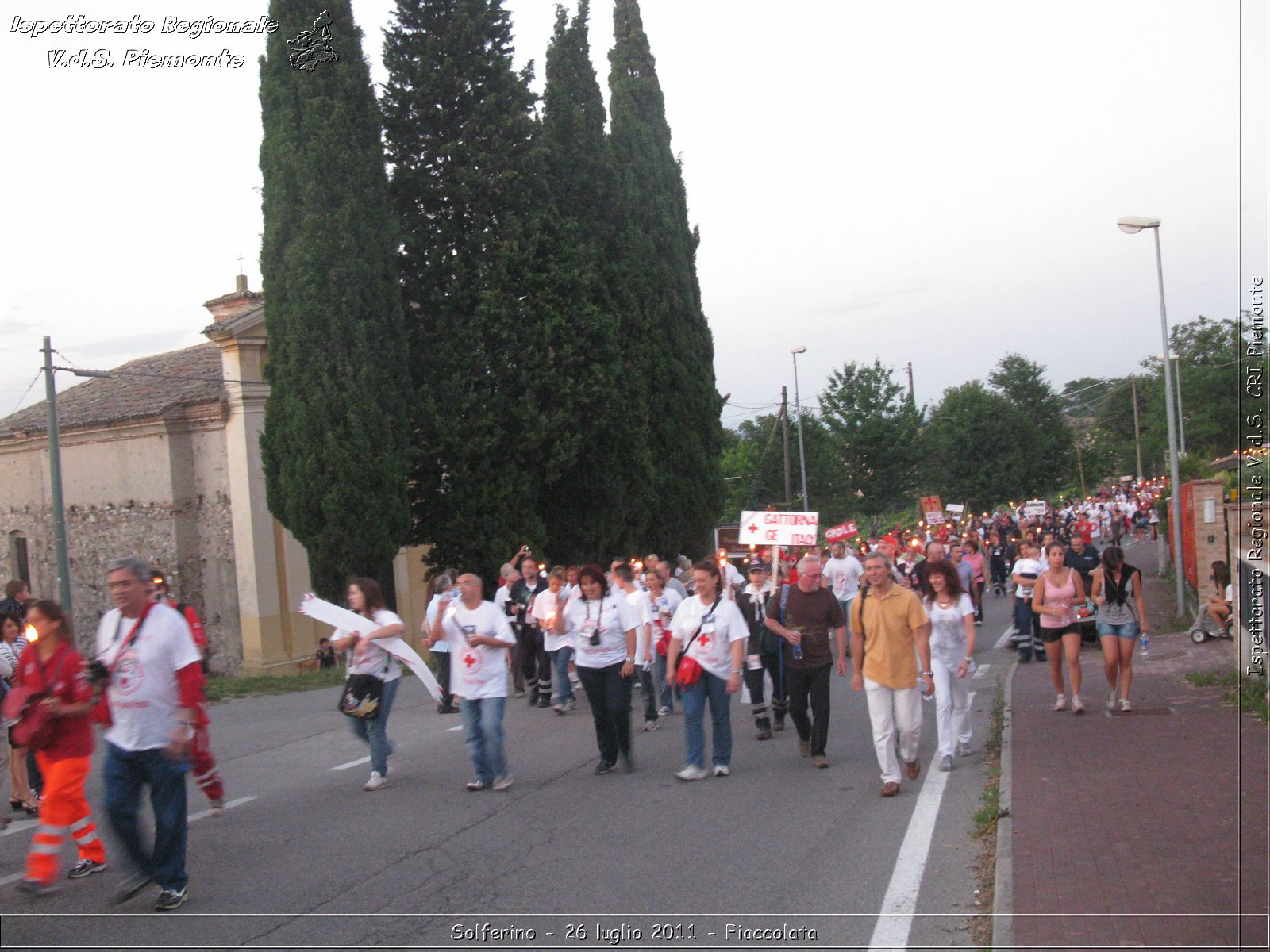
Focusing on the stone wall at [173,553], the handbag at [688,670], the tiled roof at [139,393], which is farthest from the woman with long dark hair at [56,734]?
the stone wall at [173,553]

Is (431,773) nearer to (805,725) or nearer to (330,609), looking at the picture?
(330,609)

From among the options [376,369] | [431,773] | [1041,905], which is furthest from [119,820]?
[376,369]

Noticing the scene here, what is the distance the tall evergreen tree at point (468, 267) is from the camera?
76.2ft

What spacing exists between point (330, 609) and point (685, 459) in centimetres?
2249

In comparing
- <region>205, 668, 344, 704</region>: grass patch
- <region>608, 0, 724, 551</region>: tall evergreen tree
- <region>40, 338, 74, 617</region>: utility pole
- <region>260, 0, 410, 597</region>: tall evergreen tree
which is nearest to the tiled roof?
<region>40, 338, 74, 617</region>: utility pole

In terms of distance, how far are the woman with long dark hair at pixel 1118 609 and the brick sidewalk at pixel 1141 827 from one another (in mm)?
604

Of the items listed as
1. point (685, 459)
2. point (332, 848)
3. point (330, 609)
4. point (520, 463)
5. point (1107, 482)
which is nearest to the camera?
point (332, 848)

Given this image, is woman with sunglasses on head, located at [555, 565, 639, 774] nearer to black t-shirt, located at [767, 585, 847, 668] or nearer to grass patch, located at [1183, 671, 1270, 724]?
black t-shirt, located at [767, 585, 847, 668]

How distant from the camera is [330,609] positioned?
9039 mm

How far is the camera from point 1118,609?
1065 centimetres

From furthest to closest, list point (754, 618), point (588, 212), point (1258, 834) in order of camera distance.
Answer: point (588, 212) < point (754, 618) < point (1258, 834)

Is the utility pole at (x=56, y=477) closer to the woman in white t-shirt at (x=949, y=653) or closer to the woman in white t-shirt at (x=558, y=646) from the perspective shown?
the woman in white t-shirt at (x=558, y=646)

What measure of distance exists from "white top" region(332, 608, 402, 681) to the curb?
181 inches

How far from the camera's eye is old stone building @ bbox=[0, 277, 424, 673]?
26.8m
